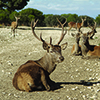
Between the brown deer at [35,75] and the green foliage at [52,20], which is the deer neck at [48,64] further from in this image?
the green foliage at [52,20]

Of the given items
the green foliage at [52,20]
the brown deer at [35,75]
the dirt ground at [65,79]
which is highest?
the green foliage at [52,20]

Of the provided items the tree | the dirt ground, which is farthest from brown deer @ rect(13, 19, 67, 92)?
the tree

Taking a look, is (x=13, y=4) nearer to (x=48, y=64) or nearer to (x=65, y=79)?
(x=65, y=79)

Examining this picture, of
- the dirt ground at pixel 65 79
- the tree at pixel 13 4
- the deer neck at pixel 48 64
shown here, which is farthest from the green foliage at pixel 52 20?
the deer neck at pixel 48 64

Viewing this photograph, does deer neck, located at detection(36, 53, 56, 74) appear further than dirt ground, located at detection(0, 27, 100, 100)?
Yes

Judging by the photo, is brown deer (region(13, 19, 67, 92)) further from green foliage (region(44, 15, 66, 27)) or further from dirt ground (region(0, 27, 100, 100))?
green foliage (region(44, 15, 66, 27))

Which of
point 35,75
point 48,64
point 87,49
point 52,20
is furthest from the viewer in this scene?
point 52,20

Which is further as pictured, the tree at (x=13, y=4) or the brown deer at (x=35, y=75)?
the tree at (x=13, y=4)

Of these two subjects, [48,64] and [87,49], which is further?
[87,49]

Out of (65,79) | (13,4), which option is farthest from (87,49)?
(13,4)

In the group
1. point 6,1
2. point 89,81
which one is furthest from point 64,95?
point 6,1

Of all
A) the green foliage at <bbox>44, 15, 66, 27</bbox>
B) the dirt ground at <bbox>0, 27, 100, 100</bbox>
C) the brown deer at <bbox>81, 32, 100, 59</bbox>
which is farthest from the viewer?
the green foliage at <bbox>44, 15, 66, 27</bbox>

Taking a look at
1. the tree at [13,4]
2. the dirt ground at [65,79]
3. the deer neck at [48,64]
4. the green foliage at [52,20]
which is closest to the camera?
the dirt ground at [65,79]

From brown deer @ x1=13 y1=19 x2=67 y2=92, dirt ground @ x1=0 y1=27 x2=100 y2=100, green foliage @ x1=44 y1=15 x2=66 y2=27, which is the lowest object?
dirt ground @ x1=0 y1=27 x2=100 y2=100
